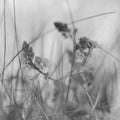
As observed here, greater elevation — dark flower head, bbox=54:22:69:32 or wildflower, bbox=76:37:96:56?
dark flower head, bbox=54:22:69:32

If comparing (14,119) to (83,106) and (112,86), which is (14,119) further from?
(112,86)

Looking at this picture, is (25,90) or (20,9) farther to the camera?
(20,9)

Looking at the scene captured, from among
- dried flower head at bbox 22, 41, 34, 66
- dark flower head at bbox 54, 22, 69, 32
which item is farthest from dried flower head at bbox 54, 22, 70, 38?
dried flower head at bbox 22, 41, 34, 66

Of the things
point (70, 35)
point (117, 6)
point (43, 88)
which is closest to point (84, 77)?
point (43, 88)

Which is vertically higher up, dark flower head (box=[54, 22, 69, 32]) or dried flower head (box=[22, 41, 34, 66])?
dark flower head (box=[54, 22, 69, 32])

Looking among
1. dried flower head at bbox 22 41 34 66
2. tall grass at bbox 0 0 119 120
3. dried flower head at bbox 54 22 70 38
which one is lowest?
tall grass at bbox 0 0 119 120

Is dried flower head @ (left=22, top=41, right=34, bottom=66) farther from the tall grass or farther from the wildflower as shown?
the wildflower

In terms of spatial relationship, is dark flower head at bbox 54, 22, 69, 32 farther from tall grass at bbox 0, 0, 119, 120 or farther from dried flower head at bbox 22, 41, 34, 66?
dried flower head at bbox 22, 41, 34, 66

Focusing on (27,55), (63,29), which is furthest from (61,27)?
(27,55)

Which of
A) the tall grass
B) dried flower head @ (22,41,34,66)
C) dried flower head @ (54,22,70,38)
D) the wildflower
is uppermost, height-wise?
dried flower head @ (54,22,70,38)

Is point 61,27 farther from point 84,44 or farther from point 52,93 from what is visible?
point 52,93

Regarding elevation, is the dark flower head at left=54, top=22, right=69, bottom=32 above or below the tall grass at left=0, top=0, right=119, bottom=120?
above
